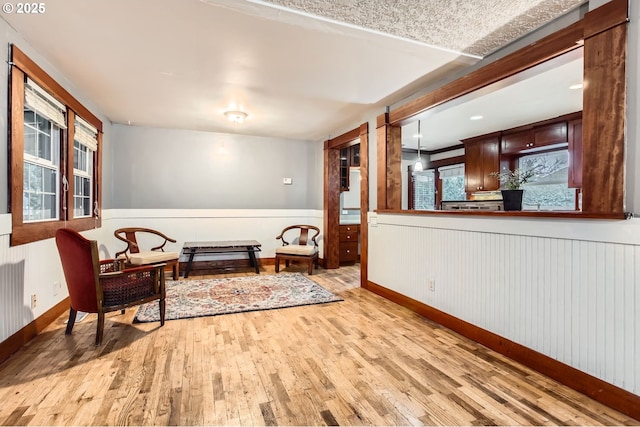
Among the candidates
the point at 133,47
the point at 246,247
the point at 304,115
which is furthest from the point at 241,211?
the point at 133,47

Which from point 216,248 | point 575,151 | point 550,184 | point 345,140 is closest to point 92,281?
point 216,248

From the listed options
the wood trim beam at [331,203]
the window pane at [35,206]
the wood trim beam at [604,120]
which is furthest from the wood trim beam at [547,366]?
the window pane at [35,206]

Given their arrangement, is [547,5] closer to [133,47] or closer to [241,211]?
[133,47]

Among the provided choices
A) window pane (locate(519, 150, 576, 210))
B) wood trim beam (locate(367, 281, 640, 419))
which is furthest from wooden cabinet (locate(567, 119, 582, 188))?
wood trim beam (locate(367, 281, 640, 419))

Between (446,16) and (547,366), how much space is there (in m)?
2.38

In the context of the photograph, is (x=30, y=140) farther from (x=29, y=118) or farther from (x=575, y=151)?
(x=575, y=151)

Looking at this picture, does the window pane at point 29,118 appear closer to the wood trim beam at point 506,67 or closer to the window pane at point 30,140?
the window pane at point 30,140

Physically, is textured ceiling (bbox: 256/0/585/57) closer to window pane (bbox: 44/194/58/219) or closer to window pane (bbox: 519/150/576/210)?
window pane (bbox: 44/194/58/219)

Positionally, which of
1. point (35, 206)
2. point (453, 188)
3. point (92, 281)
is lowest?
point (92, 281)

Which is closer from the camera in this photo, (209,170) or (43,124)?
(43,124)

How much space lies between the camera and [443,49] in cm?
256

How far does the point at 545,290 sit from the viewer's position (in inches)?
84.0

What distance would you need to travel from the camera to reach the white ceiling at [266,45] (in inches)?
81.0

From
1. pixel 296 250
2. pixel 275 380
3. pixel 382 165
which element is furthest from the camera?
pixel 296 250
